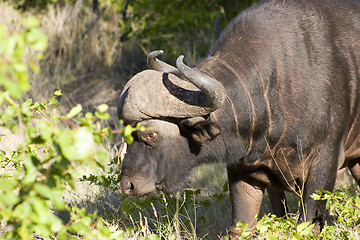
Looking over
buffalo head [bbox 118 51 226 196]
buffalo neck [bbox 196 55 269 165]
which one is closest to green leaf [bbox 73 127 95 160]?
buffalo head [bbox 118 51 226 196]

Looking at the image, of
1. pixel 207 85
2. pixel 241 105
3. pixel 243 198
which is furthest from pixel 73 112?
pixel 243 198

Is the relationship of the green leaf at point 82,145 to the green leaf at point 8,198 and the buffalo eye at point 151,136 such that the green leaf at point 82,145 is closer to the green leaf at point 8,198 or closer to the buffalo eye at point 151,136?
the green leaf at point 8,198

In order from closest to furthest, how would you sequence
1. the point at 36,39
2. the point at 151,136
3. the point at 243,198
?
the point at 36,39 → the point at 151,136 → the point at 243,198

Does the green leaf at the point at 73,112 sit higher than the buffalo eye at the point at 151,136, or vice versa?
the green leaf at the point at 73,112

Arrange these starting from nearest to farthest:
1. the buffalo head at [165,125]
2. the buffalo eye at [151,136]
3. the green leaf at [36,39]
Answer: the green leaf at [36,39] → the buffalo head at [165,125] → the buffalo eye at [151,136]

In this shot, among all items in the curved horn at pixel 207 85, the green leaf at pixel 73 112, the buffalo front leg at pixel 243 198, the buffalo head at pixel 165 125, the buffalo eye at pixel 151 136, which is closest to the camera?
the green leaf at pixel 73 112

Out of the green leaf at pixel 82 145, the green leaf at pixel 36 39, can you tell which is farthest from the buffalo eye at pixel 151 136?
the green leaf at pixel 36 39

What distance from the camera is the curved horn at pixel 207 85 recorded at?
3.48 meters

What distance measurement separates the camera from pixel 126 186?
3.89 metres

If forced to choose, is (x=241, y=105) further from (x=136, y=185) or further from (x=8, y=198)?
(x=8, y=198)

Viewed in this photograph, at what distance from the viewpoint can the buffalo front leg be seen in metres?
4.67

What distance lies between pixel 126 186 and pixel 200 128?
66 cm

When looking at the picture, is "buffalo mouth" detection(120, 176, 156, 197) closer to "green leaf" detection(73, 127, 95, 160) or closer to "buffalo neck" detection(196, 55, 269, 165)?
"buffalo neck" detection(196, 55, 269, 165)

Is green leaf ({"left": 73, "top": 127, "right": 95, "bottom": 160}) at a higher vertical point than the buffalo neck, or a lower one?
higher
